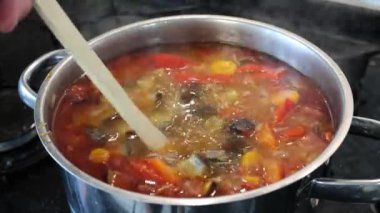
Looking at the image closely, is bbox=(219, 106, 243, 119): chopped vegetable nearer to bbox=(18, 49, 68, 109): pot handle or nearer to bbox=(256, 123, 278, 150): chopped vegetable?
bbox=(256, 123, 278, 150): chopped vegetable

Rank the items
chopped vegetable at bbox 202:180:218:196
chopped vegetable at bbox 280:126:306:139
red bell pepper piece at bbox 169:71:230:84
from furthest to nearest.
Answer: red bell pepper piece at bbox 169:71:230:84, chopped vegetable at bbox 280:126:306:139, chopped vegetable at bbox 202:180:218:196

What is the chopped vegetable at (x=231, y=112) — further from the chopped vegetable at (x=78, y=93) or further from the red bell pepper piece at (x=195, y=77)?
the chopped vegetable at (x=78, y=93)

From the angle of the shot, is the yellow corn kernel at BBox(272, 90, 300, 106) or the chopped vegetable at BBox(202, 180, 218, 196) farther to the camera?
the yellow corn kernel at BBox(272, 90, 300, 106)

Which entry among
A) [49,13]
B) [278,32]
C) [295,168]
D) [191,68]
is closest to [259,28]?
[278,32]

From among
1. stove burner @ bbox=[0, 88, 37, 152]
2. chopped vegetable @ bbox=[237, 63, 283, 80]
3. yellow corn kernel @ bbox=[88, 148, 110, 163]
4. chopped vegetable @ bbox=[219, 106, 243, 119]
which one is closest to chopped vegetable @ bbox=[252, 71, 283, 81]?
chopped vegetable @ bbox=[237, 63, 283, 80]

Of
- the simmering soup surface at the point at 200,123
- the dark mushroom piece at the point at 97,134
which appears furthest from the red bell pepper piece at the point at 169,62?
the dark mushroom piece at the point at 97,134
